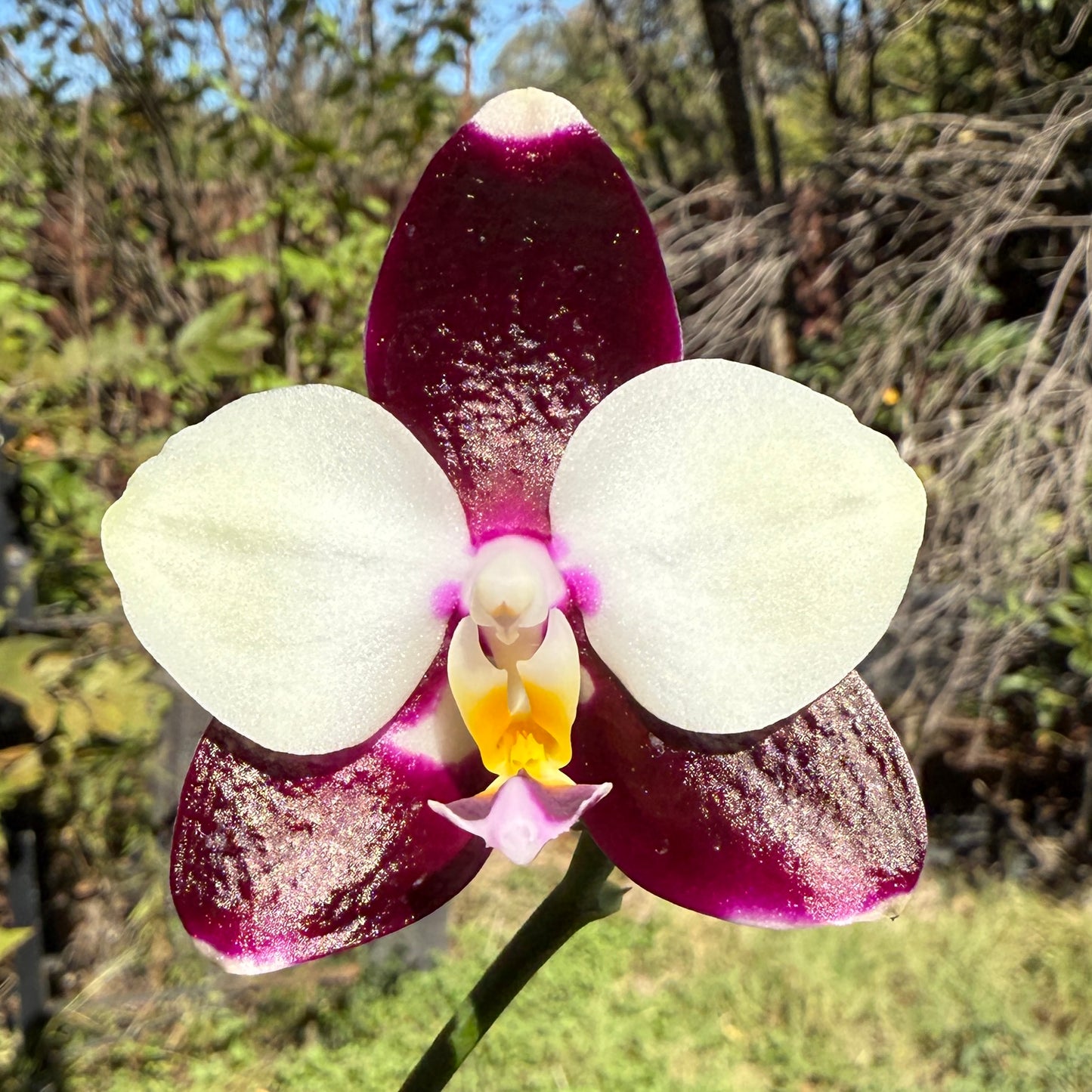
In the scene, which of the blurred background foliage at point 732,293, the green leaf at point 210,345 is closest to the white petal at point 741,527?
the green leaf at point 210,345

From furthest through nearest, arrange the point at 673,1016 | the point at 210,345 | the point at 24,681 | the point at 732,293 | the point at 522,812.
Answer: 1. the point at 732,293
2. the point at 673,1016
3. the point at 210,345
4. the point at 24,681
5. the point at 522,812

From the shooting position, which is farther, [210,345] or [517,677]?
[210,345]

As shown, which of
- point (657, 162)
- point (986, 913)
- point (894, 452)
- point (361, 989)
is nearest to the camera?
point (894, 452)

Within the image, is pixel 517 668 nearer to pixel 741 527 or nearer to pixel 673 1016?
pixel 741 527

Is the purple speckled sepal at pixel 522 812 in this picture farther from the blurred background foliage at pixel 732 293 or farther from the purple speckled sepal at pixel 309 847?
the blurred background foliage at pixel 732 293

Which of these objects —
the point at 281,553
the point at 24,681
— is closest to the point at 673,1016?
the point at 24,681

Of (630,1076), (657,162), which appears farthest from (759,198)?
(630,1076)

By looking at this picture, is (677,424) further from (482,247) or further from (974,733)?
(974,733)
